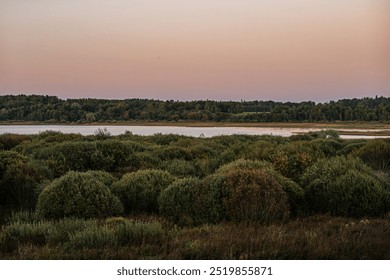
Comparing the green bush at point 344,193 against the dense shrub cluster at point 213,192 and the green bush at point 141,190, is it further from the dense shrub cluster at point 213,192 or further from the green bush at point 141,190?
the green bush at point 141,190

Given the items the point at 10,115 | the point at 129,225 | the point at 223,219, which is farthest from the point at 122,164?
the point at 10,115

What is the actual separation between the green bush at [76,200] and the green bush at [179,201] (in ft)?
3.72

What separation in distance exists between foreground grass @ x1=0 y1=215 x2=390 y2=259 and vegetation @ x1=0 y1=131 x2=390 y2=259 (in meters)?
0.02

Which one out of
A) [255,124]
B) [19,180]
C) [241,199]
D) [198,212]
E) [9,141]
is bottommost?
[198,212]

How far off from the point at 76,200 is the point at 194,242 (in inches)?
175

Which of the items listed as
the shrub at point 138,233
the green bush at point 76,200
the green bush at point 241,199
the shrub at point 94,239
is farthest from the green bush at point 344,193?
the shrub at point 94,239

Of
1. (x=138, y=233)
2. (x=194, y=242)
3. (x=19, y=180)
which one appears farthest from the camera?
(x=19, y=180)

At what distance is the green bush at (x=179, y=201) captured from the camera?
417 inches

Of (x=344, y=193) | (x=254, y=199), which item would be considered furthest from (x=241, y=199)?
(x=344, y=193)

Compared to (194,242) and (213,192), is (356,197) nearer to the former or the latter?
(213,192)

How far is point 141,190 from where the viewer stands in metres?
12.4

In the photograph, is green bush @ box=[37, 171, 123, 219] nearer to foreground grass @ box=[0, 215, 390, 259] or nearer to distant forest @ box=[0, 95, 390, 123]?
foreground grass @ box=[0, 215, 390, 259]

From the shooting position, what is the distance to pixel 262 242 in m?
7.23
